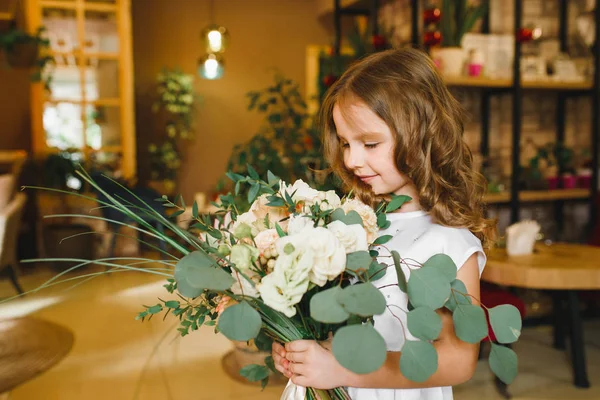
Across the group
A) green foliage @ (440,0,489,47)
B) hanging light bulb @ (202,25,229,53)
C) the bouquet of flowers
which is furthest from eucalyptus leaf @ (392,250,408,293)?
hanging light bulb @ (202,25,229,53)

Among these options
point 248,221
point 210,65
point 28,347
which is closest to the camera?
point 248,221

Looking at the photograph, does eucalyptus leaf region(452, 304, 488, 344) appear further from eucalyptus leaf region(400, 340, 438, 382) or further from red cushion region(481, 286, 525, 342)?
red cushion region(481, 286, 525, 342)

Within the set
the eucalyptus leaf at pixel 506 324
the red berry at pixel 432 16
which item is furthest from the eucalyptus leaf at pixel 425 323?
the red berry at pixel 432 16

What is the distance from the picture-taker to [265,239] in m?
0.87

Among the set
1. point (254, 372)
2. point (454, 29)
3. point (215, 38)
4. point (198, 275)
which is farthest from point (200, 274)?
point (215, 38)

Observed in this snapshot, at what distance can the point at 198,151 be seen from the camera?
7.38 metres

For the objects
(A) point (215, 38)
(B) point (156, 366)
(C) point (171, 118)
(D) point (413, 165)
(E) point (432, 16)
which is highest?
(A) point (215, 38)

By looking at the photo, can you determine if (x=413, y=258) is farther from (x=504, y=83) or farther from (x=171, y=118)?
(x=171, y=118)

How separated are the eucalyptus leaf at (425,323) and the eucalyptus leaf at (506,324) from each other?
0.38 feet

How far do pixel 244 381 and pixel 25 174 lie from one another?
12.7ft

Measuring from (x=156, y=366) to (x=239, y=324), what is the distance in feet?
8.30

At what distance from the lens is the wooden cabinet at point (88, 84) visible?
5.95 metres

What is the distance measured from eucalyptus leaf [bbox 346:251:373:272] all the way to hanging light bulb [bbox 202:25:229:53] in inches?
208

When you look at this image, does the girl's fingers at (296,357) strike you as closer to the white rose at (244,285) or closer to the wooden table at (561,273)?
the white rose at (244,285)
